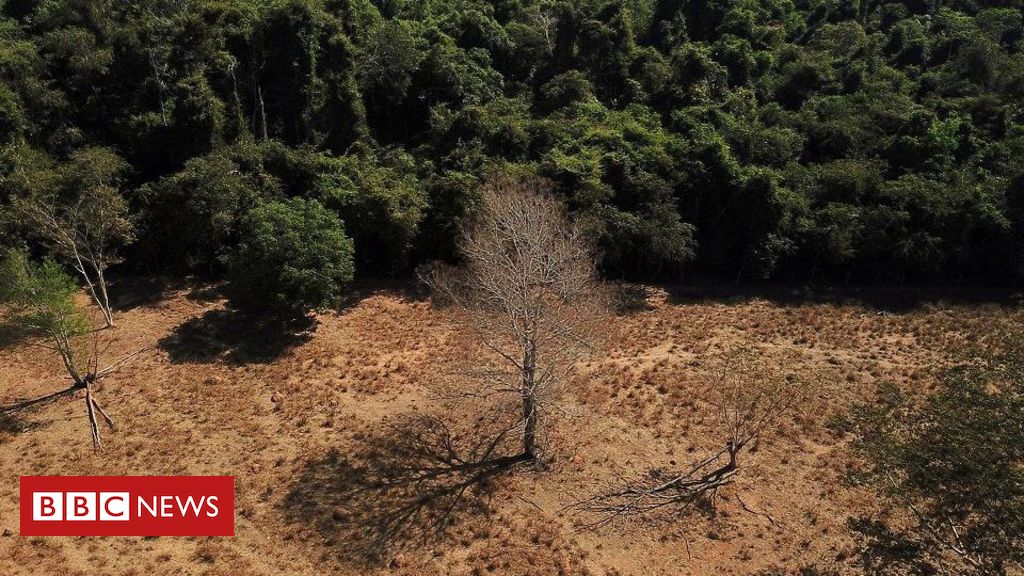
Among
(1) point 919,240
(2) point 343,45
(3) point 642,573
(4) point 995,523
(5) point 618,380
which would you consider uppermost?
(2) point 343,45

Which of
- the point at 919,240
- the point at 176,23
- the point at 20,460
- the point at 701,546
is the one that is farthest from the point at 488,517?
the point at 176,23

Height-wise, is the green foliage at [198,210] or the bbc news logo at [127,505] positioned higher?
the green foliage at [198,210]

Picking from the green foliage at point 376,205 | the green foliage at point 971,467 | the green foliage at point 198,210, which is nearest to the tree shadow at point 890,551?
the green foliage at point 971,467

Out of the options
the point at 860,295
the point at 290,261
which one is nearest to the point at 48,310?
the point at 290,261

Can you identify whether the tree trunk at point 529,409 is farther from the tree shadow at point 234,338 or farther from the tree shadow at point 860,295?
the tree shadow at point 860,295

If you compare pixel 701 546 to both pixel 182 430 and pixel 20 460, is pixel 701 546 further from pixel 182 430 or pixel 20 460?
pixel 20 460
